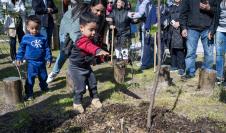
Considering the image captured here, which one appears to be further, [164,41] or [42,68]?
[164,41]

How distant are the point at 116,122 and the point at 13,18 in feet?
16.7

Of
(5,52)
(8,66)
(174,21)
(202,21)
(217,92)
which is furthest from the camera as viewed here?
(5,52)

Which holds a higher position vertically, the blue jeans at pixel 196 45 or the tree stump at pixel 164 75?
the blue jeans at pixel 196 45

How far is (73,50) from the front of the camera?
5.79 metres

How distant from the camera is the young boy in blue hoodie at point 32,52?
6750 mm

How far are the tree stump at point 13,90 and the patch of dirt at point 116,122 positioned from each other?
0.80 metres

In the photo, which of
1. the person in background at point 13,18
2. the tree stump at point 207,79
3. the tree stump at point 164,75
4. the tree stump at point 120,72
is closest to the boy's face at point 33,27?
the tree stump at point 120,72

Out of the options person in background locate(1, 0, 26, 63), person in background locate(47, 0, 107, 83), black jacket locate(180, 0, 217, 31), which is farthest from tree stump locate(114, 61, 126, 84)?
person in background locate(1, 0, 26, 63)

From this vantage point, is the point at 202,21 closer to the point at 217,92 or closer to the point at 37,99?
the point at 217,92

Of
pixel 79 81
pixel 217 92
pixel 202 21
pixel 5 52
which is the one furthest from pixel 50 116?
pixel 5 52

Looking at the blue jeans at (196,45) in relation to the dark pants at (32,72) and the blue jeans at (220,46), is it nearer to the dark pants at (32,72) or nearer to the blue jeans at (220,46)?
the blue jeans at (220,46)

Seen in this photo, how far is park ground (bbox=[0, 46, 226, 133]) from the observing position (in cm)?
535

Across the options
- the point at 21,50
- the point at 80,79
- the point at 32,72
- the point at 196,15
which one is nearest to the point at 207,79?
the point at 196,15

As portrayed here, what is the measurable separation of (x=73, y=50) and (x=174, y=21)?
3.41m
